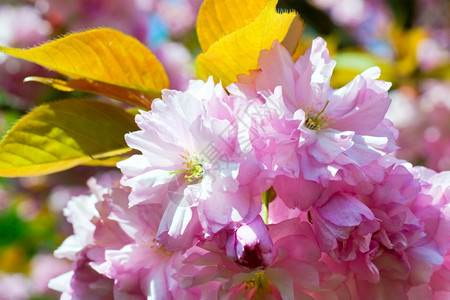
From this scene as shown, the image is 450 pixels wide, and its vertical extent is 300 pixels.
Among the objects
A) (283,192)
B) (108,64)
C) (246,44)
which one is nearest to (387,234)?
(283,192)

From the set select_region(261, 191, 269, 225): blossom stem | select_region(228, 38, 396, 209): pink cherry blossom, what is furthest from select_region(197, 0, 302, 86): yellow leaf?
select_region(261, 191, 269, 225): blossom stem

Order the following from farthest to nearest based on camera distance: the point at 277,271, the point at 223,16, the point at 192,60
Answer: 1. the point at 192,60
2. the point at 223,16
3. the point at 277,271

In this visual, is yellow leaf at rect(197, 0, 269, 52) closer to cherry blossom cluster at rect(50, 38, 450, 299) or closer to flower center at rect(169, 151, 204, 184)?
cherry blossom cluster at rect(50, 38, 450, 299)

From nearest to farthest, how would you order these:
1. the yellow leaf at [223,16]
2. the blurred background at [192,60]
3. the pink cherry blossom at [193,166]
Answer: the pink cherry blossom at [193,166]
the yellow leaf at [223,16]
the blurred background at [192,60]

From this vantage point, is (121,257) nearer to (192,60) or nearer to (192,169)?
(192,169)

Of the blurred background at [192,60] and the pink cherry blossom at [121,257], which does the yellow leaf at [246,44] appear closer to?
the pink cherry blossom at [121,257]

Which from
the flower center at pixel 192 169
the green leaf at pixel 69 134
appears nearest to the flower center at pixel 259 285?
the flower center at pixel 192 169
